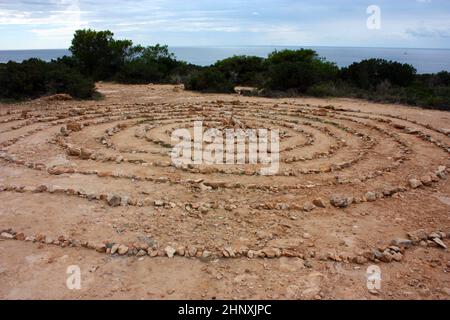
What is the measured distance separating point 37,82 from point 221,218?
43.8 feet

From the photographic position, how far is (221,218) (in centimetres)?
527

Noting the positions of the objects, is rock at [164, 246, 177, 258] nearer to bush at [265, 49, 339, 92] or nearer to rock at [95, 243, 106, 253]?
rock at [95, 243, 106, 253]

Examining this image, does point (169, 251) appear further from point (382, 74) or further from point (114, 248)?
point (382, 74)

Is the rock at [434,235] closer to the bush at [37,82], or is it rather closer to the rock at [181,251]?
the rock at [181,251]

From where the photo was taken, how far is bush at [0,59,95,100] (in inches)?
589

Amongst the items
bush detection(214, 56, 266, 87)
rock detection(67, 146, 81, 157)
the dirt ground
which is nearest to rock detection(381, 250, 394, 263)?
the dirt ground

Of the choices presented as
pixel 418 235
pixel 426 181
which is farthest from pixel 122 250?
pixel 426 181

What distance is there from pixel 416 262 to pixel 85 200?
4402 mm

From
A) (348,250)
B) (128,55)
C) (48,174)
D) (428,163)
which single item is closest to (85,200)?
(48,174)

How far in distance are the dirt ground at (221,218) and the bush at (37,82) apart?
20.3ft

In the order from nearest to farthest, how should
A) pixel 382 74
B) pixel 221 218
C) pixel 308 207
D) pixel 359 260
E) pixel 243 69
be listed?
pixel 359 260 < pixel 221 218 < pixel 308 207 < pixel 382 74 < pixel 243 69

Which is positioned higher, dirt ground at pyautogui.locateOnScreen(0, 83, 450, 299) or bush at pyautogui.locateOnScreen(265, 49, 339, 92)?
bush at pyautogui.locateOnScreen(265, 49, 339, 92)

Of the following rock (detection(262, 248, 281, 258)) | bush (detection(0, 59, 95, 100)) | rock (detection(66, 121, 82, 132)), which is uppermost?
bush (detection(0, 59, 95, 100))

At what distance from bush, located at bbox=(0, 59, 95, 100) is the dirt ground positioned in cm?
620
